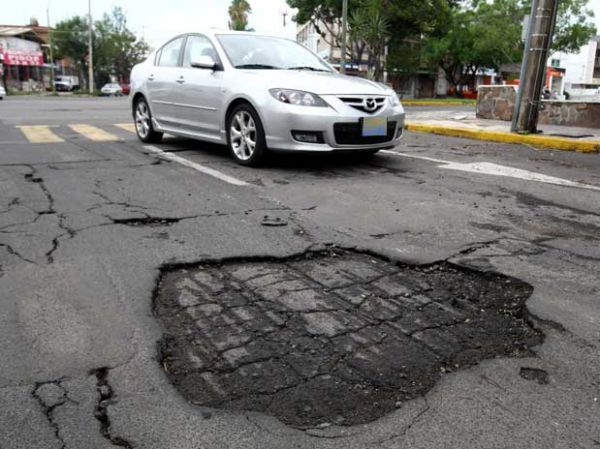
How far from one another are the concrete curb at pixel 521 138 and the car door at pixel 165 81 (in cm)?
568

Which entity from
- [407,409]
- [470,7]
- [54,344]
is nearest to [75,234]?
[54,344]

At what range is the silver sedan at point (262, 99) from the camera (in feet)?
20.2

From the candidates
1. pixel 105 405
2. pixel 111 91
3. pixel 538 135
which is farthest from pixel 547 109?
pixel 111 91

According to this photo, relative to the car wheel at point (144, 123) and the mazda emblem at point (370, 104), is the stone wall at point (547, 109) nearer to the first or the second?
the mazda emblem at point (370, 104)

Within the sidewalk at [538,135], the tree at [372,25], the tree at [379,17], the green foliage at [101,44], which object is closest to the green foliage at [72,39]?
the green foliage at [101,44]

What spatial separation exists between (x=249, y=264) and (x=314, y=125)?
2.90 meters

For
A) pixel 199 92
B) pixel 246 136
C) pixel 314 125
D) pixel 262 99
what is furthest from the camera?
pixel 199 92

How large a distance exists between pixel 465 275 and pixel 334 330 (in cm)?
110

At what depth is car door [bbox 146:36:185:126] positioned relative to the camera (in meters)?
7.74

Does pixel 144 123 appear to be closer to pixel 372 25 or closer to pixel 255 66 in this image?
pixel 255 66

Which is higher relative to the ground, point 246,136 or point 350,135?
point 350,135

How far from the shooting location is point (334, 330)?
2646 millimetres

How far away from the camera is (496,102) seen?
1435 cm

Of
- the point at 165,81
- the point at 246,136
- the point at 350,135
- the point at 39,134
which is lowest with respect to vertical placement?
the point at 39,134
